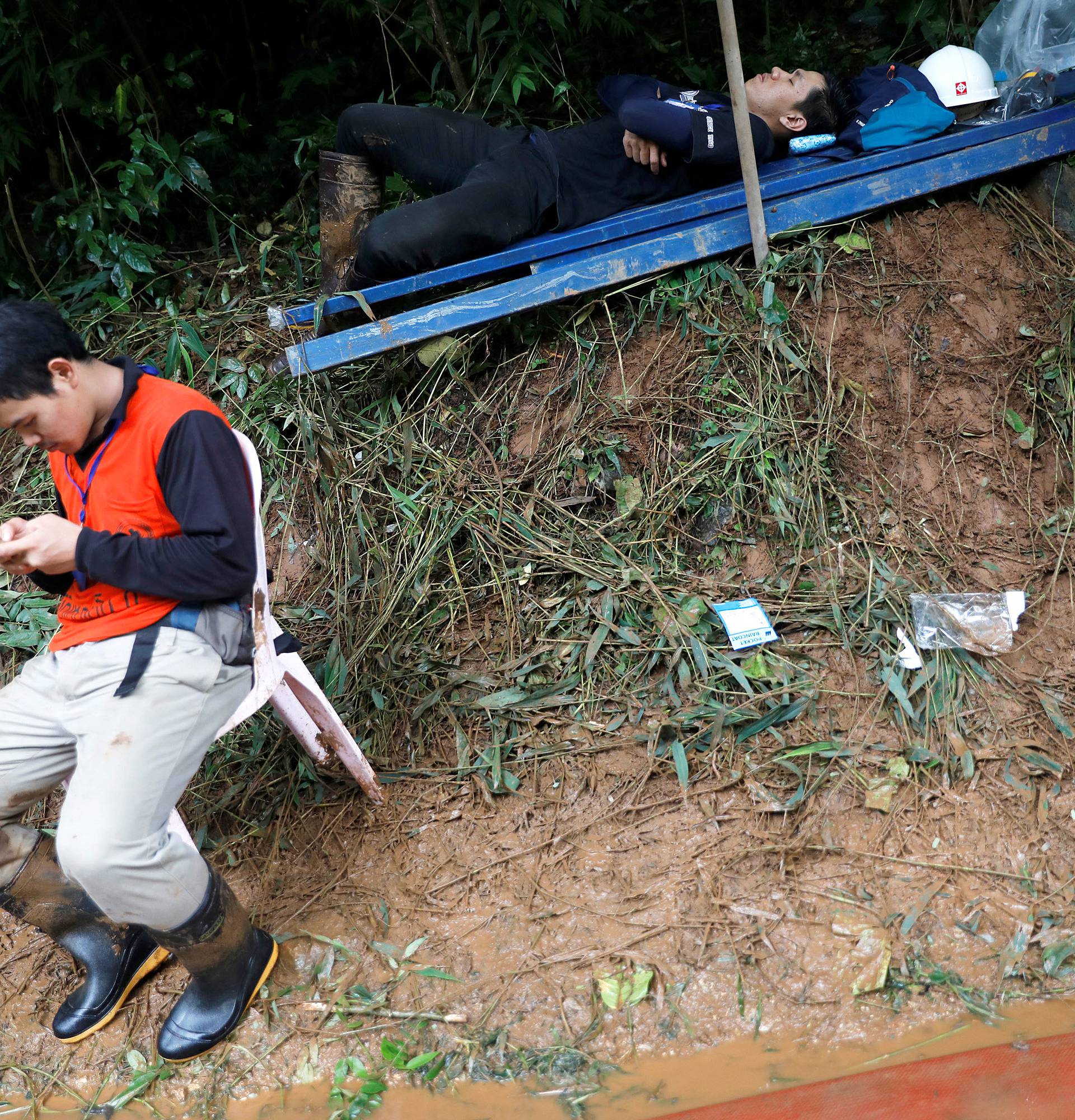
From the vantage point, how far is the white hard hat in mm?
3443

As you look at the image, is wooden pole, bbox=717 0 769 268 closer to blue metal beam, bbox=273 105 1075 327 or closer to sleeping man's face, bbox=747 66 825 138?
blue metal beam, bbox=273 105 1075 327

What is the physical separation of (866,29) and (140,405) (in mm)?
3599

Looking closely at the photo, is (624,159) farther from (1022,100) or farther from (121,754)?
(121,754)

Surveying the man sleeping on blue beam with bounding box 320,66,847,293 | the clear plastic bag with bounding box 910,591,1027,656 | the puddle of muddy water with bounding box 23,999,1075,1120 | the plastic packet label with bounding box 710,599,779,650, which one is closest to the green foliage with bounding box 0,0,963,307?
the man sleeping on blue beam with bounding box 320,66,847,293

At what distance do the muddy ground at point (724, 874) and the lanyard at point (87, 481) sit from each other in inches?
39.9

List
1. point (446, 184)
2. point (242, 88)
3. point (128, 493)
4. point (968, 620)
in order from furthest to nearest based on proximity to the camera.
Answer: point (242, 88), point (446, 184), point (968, 620), point (128, 493)

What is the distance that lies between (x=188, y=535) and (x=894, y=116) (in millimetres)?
2790

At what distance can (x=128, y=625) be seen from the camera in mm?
2025

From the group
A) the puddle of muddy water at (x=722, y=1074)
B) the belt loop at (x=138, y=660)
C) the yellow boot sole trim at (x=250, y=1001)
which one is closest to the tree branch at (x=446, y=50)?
the belt loop at (x=138, y=660)

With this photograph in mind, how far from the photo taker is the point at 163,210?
12.7 ft

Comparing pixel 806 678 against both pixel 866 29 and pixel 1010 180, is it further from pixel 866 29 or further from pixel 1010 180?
pixel 866 29

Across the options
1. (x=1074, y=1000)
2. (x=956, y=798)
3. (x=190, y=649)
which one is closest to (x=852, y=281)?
(x=956, y=798)

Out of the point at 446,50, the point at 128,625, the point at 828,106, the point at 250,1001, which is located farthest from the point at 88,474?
the point at 828,106

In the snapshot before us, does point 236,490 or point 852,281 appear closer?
point 236,490
